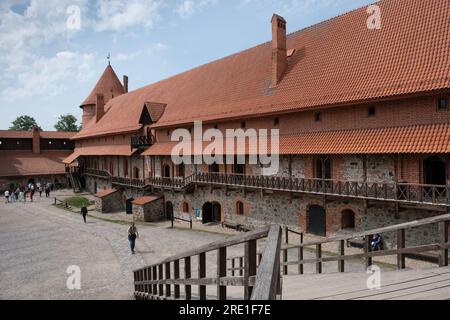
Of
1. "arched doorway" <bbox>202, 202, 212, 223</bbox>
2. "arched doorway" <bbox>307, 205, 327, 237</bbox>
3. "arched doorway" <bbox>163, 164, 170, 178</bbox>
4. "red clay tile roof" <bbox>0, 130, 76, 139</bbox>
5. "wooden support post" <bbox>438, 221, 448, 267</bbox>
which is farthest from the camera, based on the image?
"red clay tile roof" <bbox>0, 130, 76, 139</bbox>

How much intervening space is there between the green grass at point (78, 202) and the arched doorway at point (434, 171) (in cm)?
2874

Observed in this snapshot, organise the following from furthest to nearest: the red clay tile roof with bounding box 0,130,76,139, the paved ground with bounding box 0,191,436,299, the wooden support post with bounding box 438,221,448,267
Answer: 1. the red clay tile roof with bounding box 0,130,76,139
2. the paved ground with bounding box 0,191,436,299
3. the wooden support post with bounding box 438,221,448,267

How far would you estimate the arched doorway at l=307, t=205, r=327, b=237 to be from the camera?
17422mm

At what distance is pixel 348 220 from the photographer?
16.9 m

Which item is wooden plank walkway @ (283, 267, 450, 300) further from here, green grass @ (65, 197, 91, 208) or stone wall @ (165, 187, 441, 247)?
green grass @ (65, 197, 91, 208)

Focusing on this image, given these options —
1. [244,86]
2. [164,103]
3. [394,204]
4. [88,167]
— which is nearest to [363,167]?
[394,204]

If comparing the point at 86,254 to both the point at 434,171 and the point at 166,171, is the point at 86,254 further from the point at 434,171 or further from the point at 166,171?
the point at 434,171

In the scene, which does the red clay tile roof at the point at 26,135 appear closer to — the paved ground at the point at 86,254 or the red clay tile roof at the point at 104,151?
the red clay tile roof at the point at 104,151

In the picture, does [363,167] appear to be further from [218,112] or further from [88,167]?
[88,167]

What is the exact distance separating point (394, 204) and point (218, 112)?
12.9 m

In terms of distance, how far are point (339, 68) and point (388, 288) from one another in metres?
16.3

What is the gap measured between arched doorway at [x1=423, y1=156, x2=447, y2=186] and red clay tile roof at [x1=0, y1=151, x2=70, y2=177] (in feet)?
144

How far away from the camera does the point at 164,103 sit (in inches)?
1235

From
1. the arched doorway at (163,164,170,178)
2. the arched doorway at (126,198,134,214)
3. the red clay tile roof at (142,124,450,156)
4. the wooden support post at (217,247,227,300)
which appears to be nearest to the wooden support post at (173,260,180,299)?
the wooden support post at (217,247,227,300)
